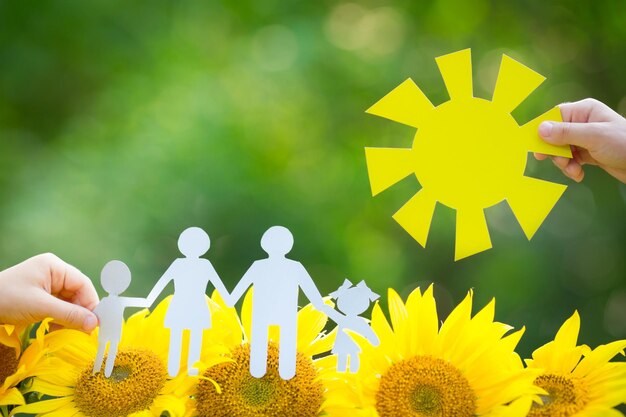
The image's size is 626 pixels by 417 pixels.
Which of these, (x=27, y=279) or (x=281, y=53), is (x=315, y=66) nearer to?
(x=281, y=53)

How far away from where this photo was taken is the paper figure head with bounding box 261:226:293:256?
24.6 inches

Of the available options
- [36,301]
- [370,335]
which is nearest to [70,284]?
[36,301]

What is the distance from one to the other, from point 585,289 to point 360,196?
2.80 feet

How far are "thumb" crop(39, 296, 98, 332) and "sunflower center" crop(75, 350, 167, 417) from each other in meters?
0.04

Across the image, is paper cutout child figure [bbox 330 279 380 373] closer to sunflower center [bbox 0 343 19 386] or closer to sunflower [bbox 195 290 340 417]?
sunflower [bbox 195 290 340 417]

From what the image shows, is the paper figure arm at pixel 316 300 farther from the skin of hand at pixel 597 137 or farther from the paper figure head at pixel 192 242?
the skin of hand at pixel 597 137

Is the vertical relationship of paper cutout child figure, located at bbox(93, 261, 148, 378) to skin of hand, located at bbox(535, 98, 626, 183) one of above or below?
below

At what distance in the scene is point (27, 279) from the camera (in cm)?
69

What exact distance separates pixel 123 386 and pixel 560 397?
36cm

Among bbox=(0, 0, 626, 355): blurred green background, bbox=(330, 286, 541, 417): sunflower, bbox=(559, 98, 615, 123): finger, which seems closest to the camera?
bbox=(330, 286, 541, 417): sunflower

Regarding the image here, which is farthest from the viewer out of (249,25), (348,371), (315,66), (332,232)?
(249,25)

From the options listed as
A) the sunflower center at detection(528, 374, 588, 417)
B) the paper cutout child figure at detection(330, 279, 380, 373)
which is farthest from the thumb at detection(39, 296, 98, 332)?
the sunflower center at detection(528, 374, 588, 417)

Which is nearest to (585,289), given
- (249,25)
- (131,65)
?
(249,25)

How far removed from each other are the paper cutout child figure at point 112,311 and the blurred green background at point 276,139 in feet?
5.68
